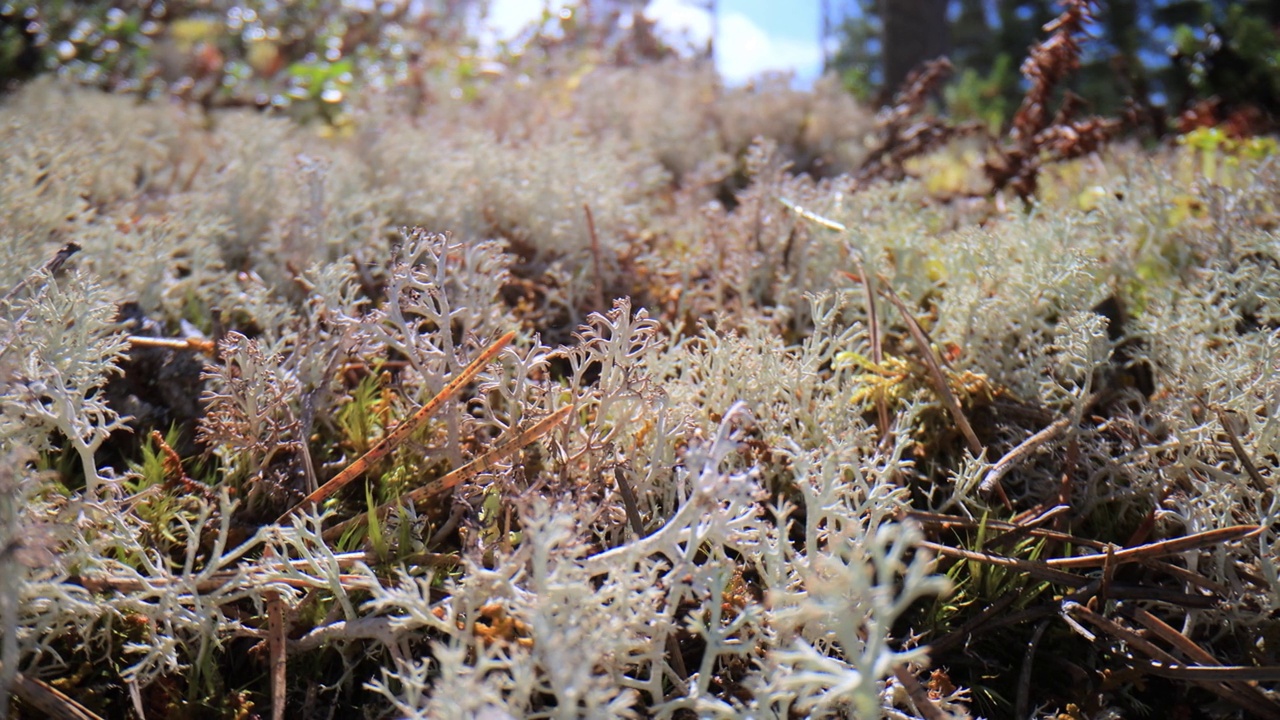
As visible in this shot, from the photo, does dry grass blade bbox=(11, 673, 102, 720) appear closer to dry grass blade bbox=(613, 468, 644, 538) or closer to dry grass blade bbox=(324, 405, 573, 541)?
dry grass blade bbox=(324, 405, 573, 541)

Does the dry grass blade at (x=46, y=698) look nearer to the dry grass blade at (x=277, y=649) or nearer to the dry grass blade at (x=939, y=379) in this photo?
the dry grass blade at (x=277, y=649)

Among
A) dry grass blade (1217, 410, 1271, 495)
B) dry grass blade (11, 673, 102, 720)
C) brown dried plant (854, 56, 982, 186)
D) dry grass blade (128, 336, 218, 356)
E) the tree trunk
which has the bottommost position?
dry grass blade (11, 673, 102, 720)

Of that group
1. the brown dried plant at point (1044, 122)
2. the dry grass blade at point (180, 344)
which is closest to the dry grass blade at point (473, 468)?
the dry grass blade at point (180, 344)

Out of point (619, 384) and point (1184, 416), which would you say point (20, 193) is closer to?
point (619, 384)

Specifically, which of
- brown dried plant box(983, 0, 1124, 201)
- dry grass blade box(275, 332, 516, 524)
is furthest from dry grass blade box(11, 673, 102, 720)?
brown dried plant box(983, 0, 1124, 201)

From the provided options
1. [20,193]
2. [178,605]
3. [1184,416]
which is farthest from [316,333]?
[1184,416]

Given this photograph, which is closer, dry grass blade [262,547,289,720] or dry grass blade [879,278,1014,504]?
dry grass blade [262,547,289,720]

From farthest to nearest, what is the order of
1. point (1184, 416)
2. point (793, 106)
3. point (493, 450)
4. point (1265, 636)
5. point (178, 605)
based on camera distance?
point (793, 106), point (1184, 416), point (493, 450), point (1265, 636), point (178, 605)
